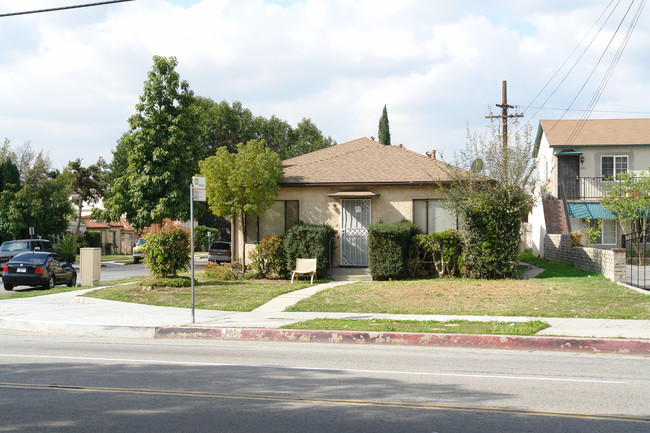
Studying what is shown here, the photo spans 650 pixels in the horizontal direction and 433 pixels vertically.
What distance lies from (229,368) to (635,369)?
5.90 m

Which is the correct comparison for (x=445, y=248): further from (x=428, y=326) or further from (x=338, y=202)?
(x=428, y=326)

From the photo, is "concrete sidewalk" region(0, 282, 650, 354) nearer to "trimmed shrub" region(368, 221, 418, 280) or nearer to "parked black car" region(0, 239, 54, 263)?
"trimmed shrub" region(368, 221, 418, 280)

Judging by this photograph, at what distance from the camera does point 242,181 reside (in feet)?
67.7

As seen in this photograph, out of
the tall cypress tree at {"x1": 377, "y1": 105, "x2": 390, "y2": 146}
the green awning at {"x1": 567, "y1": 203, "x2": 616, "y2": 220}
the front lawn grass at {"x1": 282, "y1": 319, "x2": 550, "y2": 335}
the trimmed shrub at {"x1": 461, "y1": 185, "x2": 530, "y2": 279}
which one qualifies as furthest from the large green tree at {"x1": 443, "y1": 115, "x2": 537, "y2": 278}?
the tall cypress tree at {"x1": 377, "y1": 105, "x2": 390, "y2": 146}

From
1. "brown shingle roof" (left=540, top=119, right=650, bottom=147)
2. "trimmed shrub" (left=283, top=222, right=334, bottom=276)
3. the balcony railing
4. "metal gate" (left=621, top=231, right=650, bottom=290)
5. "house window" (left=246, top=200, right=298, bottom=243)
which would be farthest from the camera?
"brown shingle roof" (left=540, top=119, right=650, bottom=147)

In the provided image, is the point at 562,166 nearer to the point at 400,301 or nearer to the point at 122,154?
the point at 400,301

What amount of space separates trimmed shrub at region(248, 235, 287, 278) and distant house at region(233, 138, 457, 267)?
4.40ft

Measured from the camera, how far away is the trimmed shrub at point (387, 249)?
1973 cm

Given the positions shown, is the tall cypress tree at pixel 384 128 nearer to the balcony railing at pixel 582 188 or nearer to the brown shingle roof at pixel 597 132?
the brown shingle roof at pixel 597 132

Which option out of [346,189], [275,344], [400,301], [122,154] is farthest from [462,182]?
[122,154]

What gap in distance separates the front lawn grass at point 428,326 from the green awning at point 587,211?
21.6m

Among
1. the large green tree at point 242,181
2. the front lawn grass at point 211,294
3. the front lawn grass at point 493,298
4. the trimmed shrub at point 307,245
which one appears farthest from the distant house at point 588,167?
the front lawn grass at point 211,294

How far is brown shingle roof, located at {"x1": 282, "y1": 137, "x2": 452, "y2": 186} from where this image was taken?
70.8 ft

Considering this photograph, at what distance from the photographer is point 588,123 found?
35438mm
